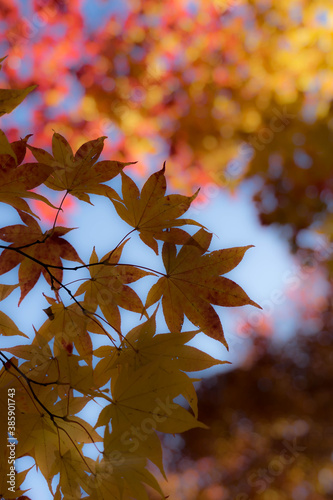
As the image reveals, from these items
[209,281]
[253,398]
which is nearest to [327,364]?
[253,398]

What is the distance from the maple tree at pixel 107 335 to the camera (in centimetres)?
53

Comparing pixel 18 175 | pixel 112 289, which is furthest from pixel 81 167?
pixel 112 289

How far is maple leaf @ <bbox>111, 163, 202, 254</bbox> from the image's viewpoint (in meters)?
0.59

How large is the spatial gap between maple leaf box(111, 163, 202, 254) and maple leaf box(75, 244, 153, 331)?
6 centimetres

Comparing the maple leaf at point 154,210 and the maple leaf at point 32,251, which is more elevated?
the maple leaf at point 32,251

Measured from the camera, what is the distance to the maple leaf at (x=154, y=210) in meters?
0.59

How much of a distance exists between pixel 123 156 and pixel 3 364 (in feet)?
8.23

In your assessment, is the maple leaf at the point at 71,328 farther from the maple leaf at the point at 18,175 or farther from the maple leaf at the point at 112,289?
the maple leaf at the point at 18,175

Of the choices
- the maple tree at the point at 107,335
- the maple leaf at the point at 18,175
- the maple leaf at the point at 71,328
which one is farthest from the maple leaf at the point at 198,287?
the maple leaf at the point at 18,175

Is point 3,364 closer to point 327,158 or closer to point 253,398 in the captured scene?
point 327,158

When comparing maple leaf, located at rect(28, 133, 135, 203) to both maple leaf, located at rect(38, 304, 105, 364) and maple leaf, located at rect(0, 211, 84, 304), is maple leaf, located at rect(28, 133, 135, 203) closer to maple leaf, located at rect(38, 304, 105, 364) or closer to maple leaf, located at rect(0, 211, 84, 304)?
maple leaf, located at rect(0, 211, 84, 304)

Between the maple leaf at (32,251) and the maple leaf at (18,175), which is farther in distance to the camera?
the maple leaf at (32,251)

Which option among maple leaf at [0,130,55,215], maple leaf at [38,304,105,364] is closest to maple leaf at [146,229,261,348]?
maple leaf at [38,304,105,364]

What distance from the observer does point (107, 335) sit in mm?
595
